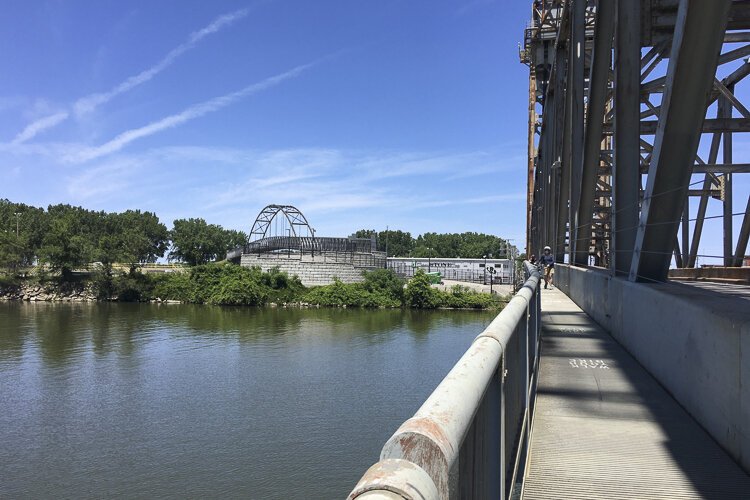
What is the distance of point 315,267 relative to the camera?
259 ft

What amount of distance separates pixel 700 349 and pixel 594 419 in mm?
1012

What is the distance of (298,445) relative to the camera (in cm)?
1931

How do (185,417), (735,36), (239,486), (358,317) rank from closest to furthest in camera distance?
1. (735,36)
2. (239,486)
3. (185,417)
4. (358,317)

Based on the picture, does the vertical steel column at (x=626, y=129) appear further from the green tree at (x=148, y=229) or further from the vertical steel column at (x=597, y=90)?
the green tree at (x=148, y=229)

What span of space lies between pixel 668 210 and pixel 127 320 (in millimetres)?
57247

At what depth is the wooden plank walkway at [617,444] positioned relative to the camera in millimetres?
3266

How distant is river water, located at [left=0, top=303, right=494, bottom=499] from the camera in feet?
55.9

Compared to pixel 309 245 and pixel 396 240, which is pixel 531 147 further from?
pixel 396 240

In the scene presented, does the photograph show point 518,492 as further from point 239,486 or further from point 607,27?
point 239,486

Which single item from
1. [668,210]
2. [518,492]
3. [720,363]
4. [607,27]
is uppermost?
[607,27]

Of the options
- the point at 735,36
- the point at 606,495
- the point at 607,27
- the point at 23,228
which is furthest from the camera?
the point at 23,228

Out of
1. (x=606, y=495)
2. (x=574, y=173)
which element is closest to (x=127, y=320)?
(x=574, y=173)

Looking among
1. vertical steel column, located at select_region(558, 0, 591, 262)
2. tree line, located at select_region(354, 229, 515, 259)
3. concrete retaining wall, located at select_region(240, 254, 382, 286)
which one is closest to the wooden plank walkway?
vertical steel column, located at select_region(558, 0, 591, 262)

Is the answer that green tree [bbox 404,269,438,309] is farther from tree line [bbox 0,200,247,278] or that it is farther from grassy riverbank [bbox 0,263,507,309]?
tree line [bbox 0,200,247,278]
